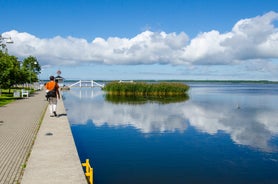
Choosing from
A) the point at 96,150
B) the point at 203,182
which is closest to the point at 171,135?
the point at 96,150

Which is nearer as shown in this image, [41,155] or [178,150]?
[41,155]

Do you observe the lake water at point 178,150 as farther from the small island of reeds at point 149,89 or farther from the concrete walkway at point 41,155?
the small island of reeds at point 149,89

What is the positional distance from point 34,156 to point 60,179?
234 centimetres

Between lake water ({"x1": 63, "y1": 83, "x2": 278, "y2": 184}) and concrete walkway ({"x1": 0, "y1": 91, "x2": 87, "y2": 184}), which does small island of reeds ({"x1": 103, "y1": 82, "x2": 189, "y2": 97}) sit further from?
concrete walkway ({"x1": 0, "y1": 91, "x2": 87, "y2": 184})

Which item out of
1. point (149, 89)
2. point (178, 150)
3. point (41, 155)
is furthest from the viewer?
point (149, 89)

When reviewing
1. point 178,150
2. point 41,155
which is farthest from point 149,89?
point 41,155

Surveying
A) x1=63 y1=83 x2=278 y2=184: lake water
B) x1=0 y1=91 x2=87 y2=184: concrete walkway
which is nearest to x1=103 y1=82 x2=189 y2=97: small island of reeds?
x1=63 y1=83 x2=278 y2=184: lake water

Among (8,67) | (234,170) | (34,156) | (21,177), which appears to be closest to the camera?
(21,177)

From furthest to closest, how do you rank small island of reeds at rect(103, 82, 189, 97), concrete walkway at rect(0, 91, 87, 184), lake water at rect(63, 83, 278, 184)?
small island of reeds at rect(103, 82, 189, 97), lake water at rect(63, 83, 278, 184), concrete walkway at rect(0, 91, 87, 184)

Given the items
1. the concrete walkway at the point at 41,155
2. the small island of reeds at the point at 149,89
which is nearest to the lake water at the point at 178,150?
the concrete walkway at the point at 41,155

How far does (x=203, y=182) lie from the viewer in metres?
8.95

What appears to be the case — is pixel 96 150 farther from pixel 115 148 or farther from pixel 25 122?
pixel 25 122

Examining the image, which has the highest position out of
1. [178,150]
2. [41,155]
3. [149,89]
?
[149,89]

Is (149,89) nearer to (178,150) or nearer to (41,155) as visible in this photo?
(178,150)
